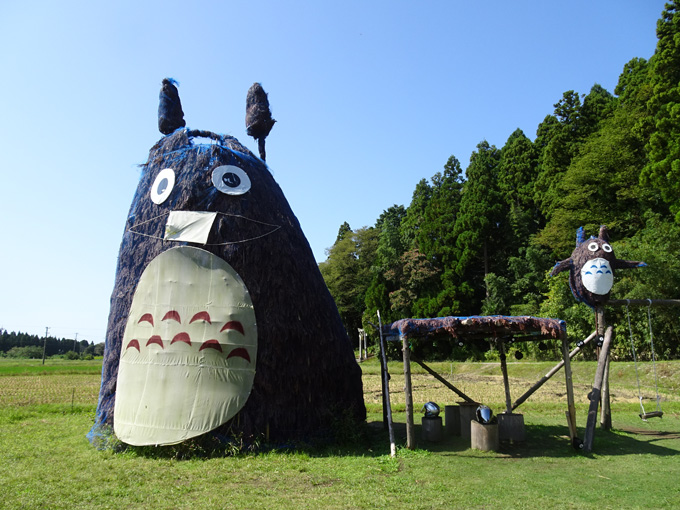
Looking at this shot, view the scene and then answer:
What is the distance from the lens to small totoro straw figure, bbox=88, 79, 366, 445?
27.1 feet

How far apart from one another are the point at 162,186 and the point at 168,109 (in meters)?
2.75

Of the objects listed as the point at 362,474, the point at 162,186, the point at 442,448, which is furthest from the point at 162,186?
the point at 442,448

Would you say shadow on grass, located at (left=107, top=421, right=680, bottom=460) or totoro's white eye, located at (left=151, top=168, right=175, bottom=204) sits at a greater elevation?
totoro's white eye, located at (left=151, top=168, right=175, bottom=204)

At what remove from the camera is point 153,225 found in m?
9.40

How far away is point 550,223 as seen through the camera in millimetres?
34500

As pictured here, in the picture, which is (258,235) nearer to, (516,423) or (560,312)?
(516,423)

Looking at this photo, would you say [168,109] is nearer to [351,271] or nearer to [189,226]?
[189,226]

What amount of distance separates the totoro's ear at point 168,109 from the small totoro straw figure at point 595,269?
32.1 feet

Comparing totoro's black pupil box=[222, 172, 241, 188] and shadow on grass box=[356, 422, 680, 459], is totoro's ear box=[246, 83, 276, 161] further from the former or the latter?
shadow on grass box=[356, 422, 680, 459]

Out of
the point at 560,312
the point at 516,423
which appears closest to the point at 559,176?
the point at 560,312

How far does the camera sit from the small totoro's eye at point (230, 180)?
9258 mm

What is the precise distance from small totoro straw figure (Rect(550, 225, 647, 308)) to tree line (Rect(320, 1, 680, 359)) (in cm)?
1505

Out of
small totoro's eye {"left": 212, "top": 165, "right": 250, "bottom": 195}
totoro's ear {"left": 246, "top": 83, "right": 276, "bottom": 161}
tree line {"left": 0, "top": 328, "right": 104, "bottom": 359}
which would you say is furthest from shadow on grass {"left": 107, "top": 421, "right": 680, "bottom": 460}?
tree line {"left": 0, "top": 328, "right": 104, "bottom": 359}

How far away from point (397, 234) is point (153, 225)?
3655cm
